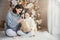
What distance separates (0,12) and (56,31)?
3.40ft

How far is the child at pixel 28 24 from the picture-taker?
6.93ft

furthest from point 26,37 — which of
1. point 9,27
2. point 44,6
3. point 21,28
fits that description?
point 44,6

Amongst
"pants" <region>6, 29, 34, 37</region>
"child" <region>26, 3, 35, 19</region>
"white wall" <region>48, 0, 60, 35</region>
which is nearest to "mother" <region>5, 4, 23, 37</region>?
"pants" <region>6, 29, 34, 37</region>

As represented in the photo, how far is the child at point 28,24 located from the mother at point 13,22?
7 centimetres

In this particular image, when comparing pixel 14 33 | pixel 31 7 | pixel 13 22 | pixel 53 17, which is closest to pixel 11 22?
pixel 13 22

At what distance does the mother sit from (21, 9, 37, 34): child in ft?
0.23

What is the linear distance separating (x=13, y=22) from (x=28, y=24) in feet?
0.77

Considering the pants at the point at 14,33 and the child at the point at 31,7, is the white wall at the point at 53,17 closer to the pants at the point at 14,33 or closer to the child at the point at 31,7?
the child at the point at 31,7

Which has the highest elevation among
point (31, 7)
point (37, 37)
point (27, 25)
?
point (31, 7)

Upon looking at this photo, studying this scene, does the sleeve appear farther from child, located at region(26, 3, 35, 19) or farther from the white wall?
the white wall

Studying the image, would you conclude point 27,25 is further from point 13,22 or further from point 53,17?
point 53,17

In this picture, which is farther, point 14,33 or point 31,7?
point 31,7

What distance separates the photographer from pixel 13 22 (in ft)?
6.91

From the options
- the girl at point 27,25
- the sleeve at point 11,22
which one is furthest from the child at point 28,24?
the sleeve at point 11,22
